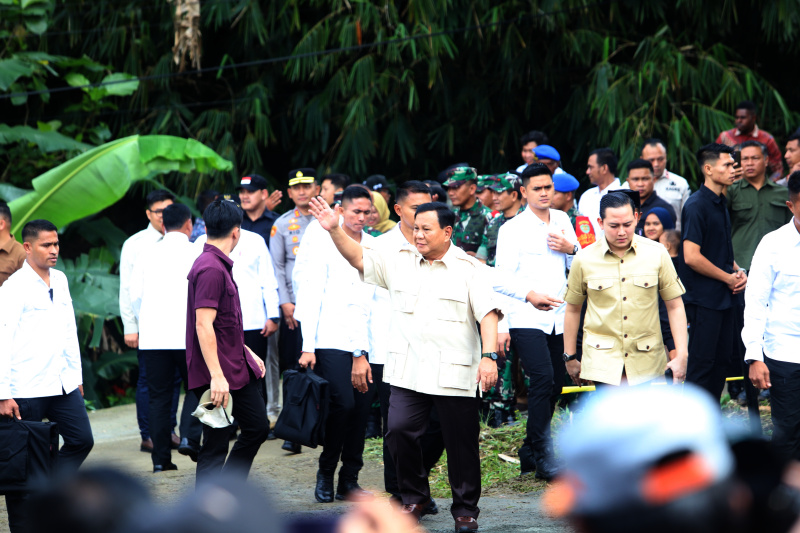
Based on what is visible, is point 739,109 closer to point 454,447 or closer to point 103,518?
point 454,447

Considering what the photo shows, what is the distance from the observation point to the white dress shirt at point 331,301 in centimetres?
657

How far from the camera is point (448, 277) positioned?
574 centimetres

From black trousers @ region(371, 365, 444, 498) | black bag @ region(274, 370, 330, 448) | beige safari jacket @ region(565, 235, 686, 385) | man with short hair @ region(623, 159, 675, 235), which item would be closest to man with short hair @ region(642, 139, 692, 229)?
man with short hair @ region(623, 159, 675, 235)

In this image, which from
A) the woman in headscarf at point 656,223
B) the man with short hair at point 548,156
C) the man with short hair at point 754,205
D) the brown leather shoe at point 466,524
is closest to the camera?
the brown leather shoe at point 466,524

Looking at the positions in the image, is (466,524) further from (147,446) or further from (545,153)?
(545,153)

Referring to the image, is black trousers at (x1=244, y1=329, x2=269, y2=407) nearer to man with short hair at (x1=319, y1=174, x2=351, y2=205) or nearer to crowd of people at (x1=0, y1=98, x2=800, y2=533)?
crowd of people at (x1=0, y1=98, x2=800, y2=533)

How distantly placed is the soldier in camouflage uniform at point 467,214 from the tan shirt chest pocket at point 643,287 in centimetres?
267

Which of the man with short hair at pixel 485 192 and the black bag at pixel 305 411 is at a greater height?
the man with short hair at pixel 485 192

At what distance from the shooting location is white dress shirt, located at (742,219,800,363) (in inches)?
222

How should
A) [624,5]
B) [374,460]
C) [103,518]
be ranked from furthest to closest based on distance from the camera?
[624,5] → [374,460] → [103,518]

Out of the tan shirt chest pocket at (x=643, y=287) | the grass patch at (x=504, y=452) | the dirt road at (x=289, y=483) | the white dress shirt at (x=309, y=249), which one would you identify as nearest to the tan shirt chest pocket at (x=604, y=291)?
the tan shirt chest pocket at (x=643, y=287)

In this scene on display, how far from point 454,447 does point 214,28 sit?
8.97m

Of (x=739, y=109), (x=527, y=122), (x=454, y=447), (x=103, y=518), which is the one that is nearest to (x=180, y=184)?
(x=527, y=122)

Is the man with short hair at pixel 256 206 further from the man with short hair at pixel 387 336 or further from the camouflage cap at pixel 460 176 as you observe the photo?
the man with short hair at pixel 387 336
